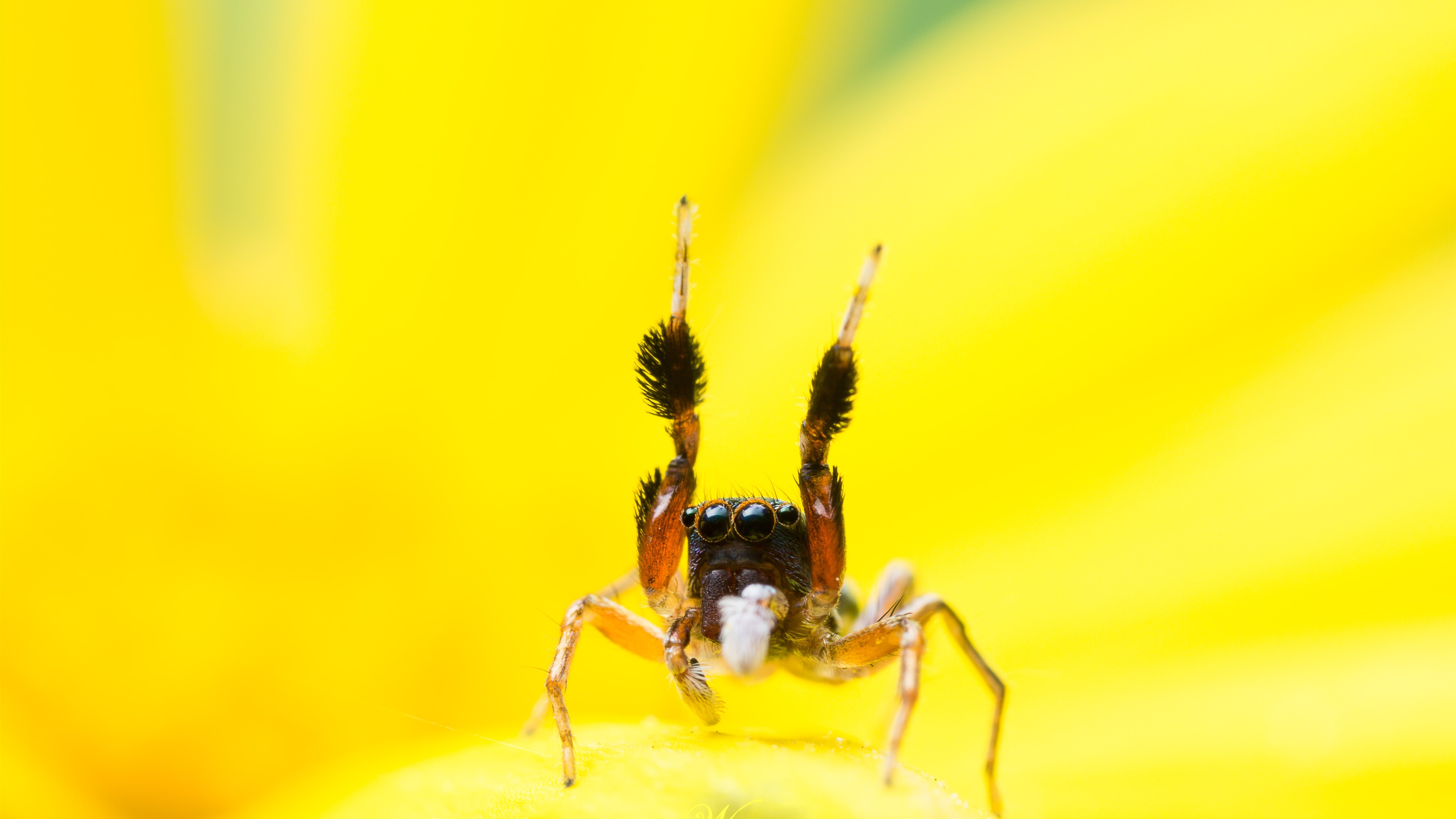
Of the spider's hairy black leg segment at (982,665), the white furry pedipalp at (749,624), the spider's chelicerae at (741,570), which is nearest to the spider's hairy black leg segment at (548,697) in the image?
the spider's chelicerae at (741,570)

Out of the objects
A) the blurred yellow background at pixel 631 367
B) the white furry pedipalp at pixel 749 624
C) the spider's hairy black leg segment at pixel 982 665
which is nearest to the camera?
the white furry pedipalp at pixel 749 624

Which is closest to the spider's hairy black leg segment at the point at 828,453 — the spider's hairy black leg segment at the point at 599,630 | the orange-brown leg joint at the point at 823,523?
the orange-brown leg joint at the point at 823,523

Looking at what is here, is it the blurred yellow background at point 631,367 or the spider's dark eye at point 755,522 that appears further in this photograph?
the blurred yellow background at point 631,367

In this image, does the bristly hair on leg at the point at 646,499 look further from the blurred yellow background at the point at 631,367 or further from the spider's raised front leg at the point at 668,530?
the blurred yellow background at the point at 631,367

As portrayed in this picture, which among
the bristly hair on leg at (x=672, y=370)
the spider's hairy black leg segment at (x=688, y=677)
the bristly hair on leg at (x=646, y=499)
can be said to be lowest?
the spider's hairy black leg segment at (x=688, y=677)

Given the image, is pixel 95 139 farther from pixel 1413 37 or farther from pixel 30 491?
pixel 1413 37

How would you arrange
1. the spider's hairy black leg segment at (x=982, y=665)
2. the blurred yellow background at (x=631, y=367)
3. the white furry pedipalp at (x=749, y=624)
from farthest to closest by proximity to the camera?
the blurred yellow background at (x=631, y=367) < the spider's hairy black leg segment at (x=982, y=665) < the white furry pedipalp at (x=749, y=624)

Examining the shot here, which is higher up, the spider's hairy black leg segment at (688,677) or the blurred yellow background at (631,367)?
the blurred yellow background at (631,367)
